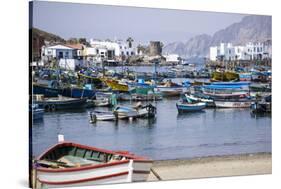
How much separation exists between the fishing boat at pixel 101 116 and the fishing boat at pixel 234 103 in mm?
1464

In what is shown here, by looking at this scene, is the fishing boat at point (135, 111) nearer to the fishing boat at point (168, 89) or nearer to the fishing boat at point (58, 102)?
the fishing boat at point (168, 89)

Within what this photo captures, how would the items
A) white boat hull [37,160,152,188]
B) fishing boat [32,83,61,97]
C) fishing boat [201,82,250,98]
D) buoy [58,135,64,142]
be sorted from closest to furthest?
1. white boat hull [37,160,152,188]
2. fishing boat [32,83,61,97]
3. buoy [58,135,64,142]
4. fishing boat [201,82,250,98]

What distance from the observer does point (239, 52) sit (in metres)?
8.34

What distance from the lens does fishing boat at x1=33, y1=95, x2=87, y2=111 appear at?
7.16 m

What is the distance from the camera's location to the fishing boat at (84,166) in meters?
6.98

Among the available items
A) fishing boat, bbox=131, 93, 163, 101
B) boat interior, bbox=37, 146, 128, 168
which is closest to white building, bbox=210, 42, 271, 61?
fishing boat, bbox=131, 93, 163, 101

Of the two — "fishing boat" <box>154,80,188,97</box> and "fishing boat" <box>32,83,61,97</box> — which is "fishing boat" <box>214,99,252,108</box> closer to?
"fishing boat" <box>154,80,188,97</box>

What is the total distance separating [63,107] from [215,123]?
2006 mm

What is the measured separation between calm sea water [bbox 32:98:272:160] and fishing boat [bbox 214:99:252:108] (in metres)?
0.06

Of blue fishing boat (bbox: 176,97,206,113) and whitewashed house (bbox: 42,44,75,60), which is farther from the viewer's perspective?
blue fishing boat (bbox: 176,97,206,113)

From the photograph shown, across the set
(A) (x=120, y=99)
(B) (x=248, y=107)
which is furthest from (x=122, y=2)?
(B) (x=248, y=107)

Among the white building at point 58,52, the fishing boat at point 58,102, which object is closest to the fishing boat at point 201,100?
the fishing boat at point 58,102

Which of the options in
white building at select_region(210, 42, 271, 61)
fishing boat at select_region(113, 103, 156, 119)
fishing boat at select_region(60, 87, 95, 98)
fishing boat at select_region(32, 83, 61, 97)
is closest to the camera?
fishing boat at select_region(32, 83, 61, 97)

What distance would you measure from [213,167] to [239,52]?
1611 mm
